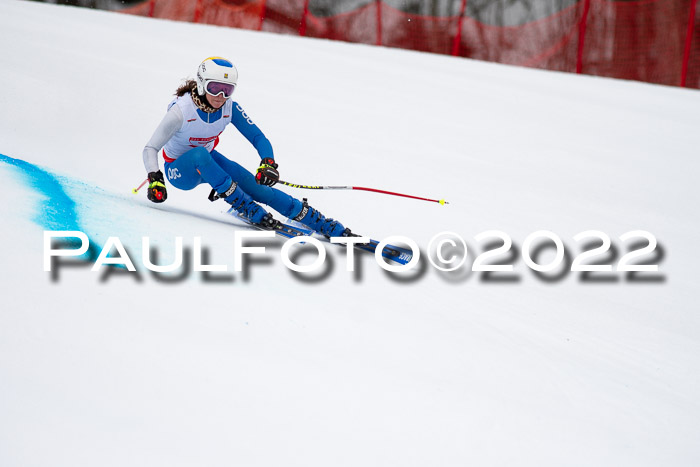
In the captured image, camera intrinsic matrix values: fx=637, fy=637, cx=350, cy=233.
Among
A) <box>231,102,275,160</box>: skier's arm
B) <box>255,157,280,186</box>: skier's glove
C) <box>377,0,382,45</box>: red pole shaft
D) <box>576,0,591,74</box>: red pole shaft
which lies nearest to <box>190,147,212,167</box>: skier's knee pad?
<box>255,157,280,186</box>: skier's glove

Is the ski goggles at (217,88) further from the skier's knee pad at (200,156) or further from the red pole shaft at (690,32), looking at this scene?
the red pole shaft at (690,32)

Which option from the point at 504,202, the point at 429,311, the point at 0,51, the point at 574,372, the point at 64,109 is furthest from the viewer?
the point at 0,51

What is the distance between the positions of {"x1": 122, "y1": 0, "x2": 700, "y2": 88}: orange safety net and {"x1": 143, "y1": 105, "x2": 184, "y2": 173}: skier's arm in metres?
6.77

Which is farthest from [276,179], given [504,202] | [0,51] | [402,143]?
[0,51]

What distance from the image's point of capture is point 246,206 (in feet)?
12.4

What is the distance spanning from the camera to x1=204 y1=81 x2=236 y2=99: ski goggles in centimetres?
361

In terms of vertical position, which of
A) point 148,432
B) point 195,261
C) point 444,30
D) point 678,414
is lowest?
point 678,414

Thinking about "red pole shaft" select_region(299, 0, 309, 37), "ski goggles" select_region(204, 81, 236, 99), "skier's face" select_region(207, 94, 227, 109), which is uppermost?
"red pole shaft" select_region(299, 0, 309, 37)

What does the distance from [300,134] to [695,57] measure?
18.1 feet

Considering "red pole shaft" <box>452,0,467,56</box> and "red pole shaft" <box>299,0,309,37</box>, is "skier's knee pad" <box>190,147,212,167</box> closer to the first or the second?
"red pole shaft" <box>452,0,467,56</box>

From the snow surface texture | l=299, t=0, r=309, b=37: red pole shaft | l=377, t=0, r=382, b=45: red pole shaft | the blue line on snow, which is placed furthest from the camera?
l=299, t=0, r=309, b=37: red pole shaft

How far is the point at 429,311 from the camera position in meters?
3.07

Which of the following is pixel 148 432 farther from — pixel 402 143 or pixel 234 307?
pixel 402 143

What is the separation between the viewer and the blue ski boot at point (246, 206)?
12.1 feet
